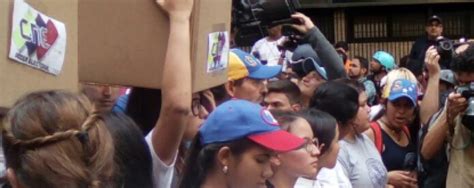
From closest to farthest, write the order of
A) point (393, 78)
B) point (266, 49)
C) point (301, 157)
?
point (301, 157)
point (393, 78)
point (266, 49)

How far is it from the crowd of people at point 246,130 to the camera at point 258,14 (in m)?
0.16

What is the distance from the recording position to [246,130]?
2.71 metres

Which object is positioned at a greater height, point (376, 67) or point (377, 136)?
point (376, 67)

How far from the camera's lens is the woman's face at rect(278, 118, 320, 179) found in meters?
3.12

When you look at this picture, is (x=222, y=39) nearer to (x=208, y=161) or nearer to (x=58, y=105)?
(x=208, y=161)

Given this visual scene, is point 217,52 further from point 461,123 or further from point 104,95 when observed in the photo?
point 461,123

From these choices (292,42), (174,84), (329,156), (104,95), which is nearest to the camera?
(174,84)

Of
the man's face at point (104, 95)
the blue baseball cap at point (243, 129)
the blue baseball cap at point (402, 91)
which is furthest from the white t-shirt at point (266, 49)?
the blue baseball cap at point (243, 129)

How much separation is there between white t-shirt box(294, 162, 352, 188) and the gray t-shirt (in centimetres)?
30

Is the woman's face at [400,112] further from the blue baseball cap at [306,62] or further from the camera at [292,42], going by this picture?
the camera at [292,42]

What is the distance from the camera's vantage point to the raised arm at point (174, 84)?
2.68m

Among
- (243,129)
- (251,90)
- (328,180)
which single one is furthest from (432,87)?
(243,129)

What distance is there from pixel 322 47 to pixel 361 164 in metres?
1.06

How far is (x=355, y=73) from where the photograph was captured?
10.6 m
